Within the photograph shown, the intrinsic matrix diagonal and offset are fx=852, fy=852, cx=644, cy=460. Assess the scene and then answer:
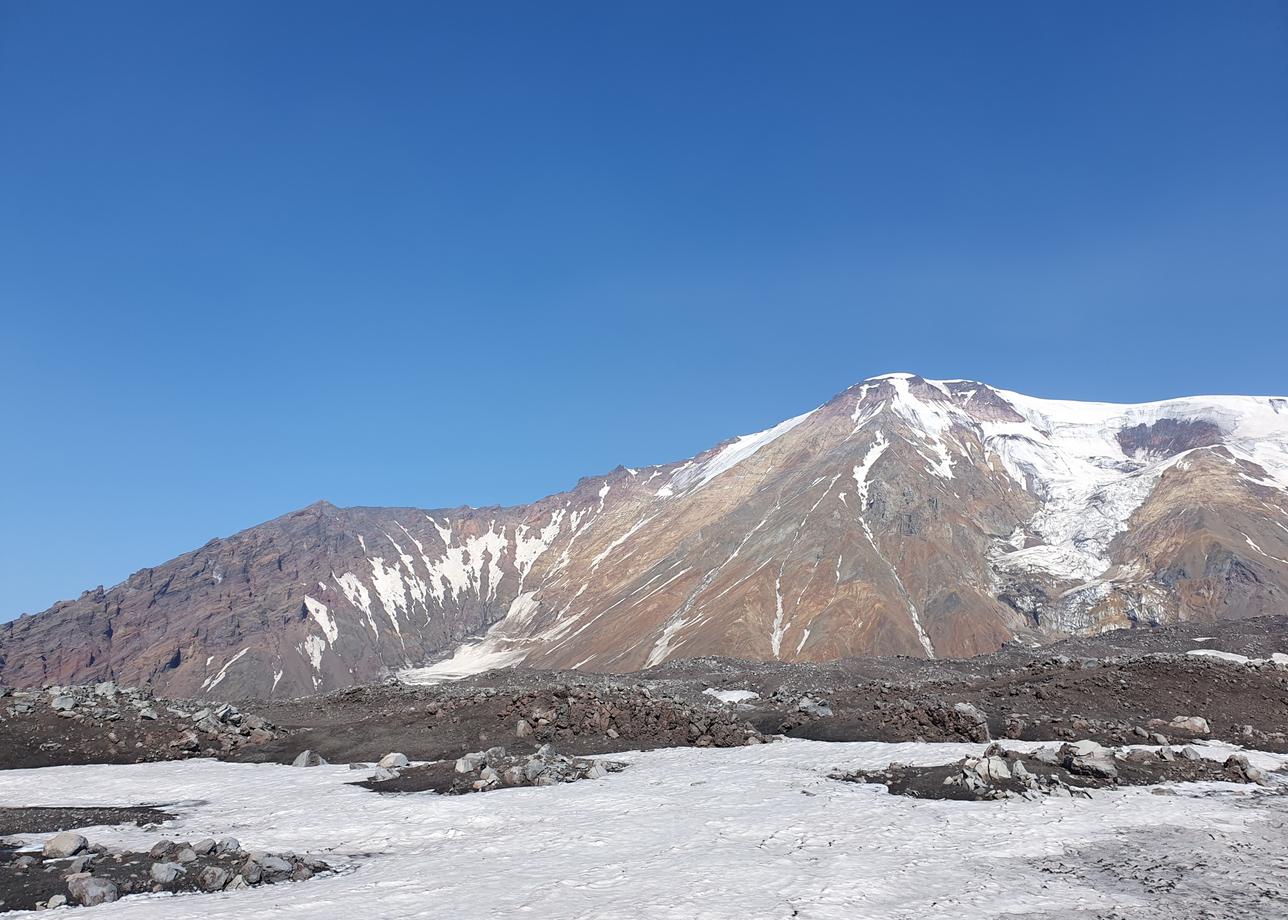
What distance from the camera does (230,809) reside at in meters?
20.7

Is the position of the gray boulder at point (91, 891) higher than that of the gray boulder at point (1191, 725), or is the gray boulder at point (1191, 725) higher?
the gray boulder at point (91, 891)

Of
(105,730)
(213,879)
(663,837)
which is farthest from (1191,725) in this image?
(105,730)

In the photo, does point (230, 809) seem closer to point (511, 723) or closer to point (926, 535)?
point (511, 723)

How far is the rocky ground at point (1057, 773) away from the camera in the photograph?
1967 cm

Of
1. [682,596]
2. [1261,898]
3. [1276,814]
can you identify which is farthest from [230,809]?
[682,596]

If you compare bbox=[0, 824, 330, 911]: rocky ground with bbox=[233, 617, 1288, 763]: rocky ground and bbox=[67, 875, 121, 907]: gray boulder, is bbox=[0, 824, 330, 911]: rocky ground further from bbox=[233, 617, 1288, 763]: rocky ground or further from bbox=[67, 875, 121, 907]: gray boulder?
bbox=[233, 617, 1288, 763]: rocky ground

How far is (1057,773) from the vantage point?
2058 centimetres

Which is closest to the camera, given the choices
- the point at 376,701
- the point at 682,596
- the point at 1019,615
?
the point at 376,701

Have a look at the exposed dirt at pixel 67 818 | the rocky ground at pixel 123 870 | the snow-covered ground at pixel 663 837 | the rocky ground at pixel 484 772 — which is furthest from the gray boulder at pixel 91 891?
the rocky ground at pixel 484 772

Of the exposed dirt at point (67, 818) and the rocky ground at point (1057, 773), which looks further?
the rocky ground at point (1057, 773)

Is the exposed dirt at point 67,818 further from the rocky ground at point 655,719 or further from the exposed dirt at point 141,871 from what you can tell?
the rocky ground at point 655,719

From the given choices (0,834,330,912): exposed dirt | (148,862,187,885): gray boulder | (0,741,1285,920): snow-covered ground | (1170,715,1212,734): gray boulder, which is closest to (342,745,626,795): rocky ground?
(0,741,1285,920): snow-covered ground

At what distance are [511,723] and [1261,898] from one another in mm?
21818

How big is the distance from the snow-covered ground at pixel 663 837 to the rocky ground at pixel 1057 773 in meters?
0.68
